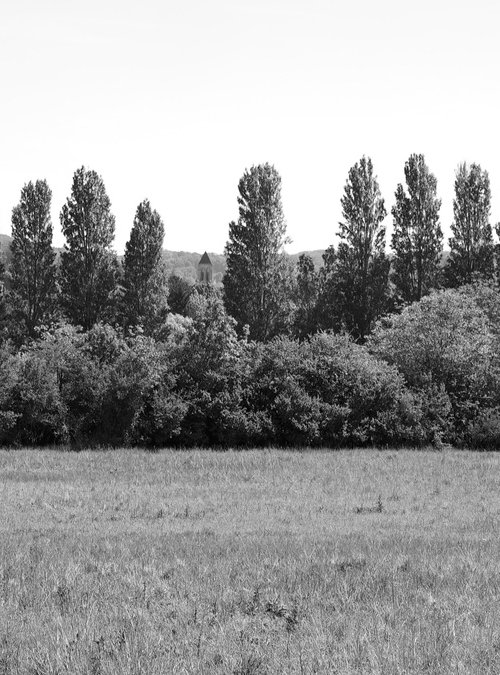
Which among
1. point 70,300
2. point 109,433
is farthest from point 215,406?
point 70,300

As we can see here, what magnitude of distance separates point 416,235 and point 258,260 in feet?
40.0

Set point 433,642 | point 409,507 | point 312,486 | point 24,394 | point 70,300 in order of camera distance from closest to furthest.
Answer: point 433,642
point 409,507
point 312,486
point 24,394
point 70,300

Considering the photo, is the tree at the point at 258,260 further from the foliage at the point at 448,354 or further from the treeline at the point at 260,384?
the foliage at the point at 448,354

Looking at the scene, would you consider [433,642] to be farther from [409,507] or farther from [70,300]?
[70,300]

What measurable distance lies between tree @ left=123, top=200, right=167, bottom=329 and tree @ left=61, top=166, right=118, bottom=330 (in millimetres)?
1665

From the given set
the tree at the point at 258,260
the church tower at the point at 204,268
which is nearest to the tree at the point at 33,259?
the tree at the point at 258,260

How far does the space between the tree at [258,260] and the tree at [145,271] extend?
554cm

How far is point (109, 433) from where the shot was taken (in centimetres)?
3105

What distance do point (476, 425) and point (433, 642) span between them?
27557 mm

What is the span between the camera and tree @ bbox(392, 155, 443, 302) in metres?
56.3

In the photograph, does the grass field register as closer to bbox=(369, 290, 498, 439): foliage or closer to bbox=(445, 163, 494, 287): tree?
bbox=(369, 290, 498, 439): foliage

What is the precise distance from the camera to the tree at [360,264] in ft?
179

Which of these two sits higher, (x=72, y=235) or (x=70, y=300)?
(x=72, y=235)

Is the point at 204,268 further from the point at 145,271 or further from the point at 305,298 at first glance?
the point at 145,271
